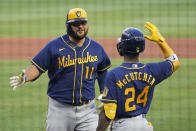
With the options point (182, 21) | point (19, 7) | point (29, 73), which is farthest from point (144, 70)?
point (19, 7)

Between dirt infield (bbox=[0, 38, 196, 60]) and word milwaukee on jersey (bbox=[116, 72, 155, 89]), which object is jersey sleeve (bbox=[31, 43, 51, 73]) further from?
dirt infield (bbox=[0, 38, 196, 60])

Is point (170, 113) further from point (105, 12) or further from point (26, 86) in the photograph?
point (105, 12)

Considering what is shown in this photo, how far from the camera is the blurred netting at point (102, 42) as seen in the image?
8.09 m

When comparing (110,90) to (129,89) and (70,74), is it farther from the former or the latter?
(70,74)

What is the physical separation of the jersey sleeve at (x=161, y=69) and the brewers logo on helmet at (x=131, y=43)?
0.21m

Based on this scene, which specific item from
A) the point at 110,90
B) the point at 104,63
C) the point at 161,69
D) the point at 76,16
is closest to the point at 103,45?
the point at 104,63

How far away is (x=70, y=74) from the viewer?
16.1 feet

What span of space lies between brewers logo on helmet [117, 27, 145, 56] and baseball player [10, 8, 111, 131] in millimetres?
1013

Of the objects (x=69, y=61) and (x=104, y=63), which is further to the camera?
(x=104, y=63)

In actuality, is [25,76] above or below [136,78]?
below

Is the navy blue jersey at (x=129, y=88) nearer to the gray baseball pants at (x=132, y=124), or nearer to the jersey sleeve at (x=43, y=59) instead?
the gray baseball pants at (x=132, y=124)

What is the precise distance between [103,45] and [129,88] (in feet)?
39.3

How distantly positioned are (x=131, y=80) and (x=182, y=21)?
56.4ft

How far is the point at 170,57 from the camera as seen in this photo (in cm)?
421
